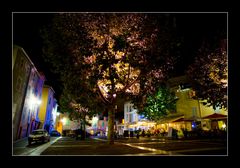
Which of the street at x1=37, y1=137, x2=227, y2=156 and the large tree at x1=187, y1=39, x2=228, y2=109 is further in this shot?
the large tree at x1=187, y1=39, x2=228, y2=109

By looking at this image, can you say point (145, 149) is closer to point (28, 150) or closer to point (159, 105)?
point (28, 150)

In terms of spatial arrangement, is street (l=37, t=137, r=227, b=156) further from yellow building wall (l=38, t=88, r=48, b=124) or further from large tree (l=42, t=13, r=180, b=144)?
yellow building wall (l=38, t=88, r=48, b=124)

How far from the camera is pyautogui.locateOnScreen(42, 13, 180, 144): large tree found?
1384 centimetres

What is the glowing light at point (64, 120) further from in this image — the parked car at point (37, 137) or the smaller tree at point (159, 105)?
the parked car at point (37, 137)

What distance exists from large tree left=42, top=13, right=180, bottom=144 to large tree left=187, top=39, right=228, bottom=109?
7326 millimetres

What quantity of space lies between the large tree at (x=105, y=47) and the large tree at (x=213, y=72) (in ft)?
24.0

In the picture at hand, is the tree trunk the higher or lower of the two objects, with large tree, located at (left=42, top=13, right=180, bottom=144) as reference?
lower

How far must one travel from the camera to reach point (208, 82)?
20938 millimetres

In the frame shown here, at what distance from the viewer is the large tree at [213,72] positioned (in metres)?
19.8

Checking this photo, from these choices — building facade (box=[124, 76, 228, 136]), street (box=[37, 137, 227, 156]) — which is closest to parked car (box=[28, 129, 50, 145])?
street (box=[37, 137, 227, 156])

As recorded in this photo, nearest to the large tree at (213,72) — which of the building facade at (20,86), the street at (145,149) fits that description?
the street at (145,149)

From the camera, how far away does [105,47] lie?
46.0 ft

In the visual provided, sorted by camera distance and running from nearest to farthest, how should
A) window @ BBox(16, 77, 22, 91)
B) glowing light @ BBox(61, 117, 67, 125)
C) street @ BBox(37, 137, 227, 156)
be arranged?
street @ BBox(37, 137, 227, 156), window @ BBox(16, 77, 22, 91), glowing light @ BBox(61, 117, 67, 125)
